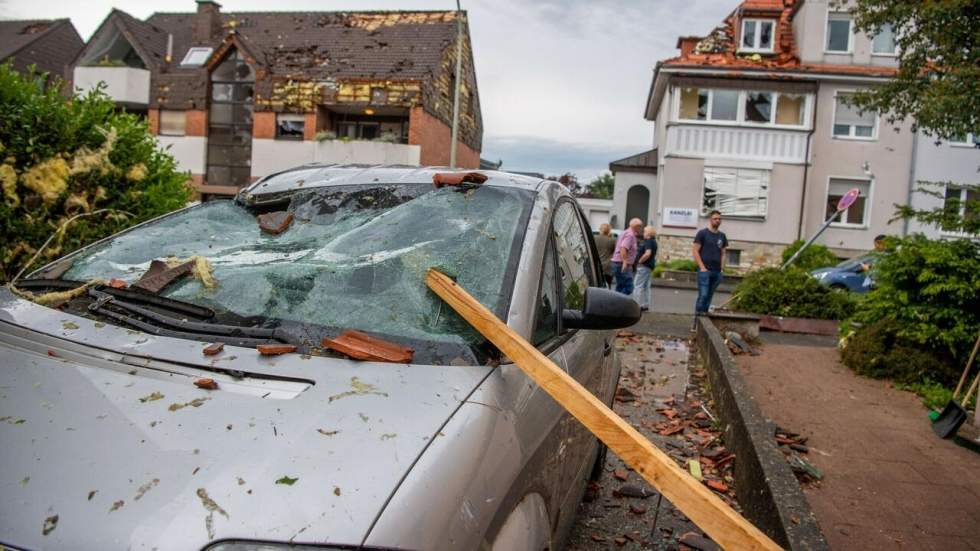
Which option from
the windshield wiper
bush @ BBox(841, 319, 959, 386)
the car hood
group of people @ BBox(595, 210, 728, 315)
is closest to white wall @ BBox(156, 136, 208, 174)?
group of people @ BBox(595, 210, 728, 315)

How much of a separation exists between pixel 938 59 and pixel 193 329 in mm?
10613

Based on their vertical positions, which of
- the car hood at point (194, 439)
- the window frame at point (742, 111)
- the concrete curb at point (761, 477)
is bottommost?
the concrete curb at point (761, 477)

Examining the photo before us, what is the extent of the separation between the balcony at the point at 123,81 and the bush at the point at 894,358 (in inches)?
1299

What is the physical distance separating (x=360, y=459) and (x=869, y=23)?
35.3 ft

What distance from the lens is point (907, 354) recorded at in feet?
24.6

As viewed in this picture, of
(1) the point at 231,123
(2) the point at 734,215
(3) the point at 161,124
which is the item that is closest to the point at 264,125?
(1) the point at 231,123

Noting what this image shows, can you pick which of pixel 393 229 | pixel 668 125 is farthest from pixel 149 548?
pixel 668 125

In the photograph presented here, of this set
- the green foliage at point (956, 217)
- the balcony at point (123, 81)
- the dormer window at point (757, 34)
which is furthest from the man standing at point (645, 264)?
the balcony at point (123, 81)

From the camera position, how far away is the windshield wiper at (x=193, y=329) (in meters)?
2.09

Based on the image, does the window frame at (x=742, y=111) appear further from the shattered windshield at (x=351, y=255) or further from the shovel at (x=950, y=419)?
the shattered windshield at (x=351, y=255)

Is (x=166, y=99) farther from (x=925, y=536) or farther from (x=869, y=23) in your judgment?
(x=925, y=536)

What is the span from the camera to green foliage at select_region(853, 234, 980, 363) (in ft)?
22.8

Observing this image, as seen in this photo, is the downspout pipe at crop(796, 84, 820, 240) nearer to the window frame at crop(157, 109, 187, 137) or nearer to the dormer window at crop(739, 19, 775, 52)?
the dormer window at crop(739, 19, 775, 52)

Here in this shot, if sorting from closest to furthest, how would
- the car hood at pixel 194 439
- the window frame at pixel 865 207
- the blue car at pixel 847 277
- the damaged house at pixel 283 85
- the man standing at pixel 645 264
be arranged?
the car hood at pixel 194 439, the man standing at pixel 645 264, the blue car at pixel 847 277, the window frame at pixel 865 207, the damaged house at pixel 283 85
